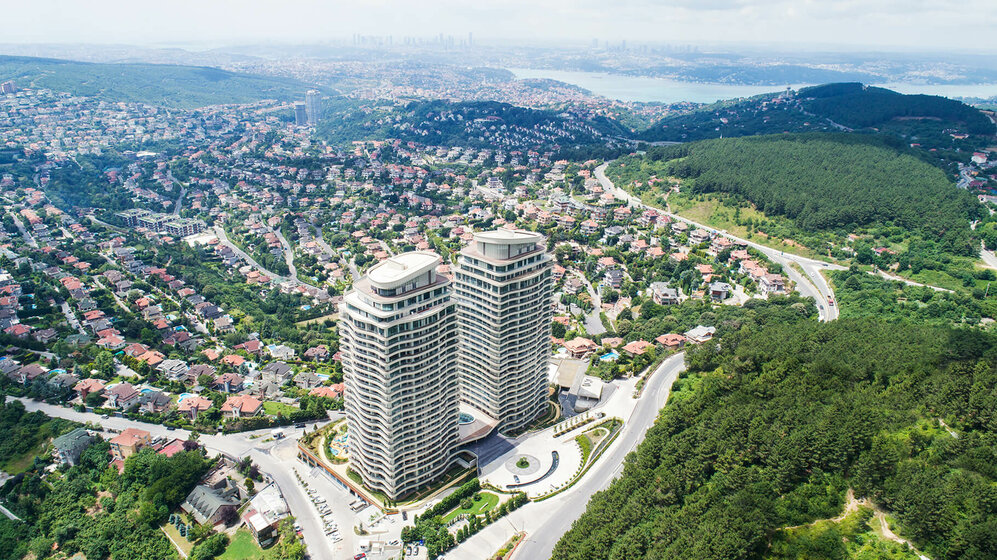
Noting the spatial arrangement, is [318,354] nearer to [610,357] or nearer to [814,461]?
[610,357]

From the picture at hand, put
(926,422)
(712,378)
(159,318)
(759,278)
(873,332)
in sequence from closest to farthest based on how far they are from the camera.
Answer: (926,422), (712,378), (873,332), (159,318), (759,278)

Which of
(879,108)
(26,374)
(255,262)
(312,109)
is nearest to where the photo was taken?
(26,374)

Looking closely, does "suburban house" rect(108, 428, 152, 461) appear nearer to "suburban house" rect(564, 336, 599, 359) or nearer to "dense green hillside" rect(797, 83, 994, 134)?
"suburban house" rect(564, 336, 599, 359)

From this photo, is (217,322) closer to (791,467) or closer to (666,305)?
(666,305)

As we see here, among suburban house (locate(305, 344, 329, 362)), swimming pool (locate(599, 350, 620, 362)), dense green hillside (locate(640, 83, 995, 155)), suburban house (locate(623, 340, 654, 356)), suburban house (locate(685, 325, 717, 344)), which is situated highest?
dense green hillside (locate(640, 83, 995, 155))

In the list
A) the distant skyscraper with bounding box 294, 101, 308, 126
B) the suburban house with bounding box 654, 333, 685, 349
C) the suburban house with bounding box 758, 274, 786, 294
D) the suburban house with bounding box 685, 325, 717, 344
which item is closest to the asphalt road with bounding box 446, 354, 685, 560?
the suburban house with bounding box 654, 333, 685, 349

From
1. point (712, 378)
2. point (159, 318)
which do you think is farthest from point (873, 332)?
point (159, 318)

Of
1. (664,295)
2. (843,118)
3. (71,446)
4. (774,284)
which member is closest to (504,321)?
(71,446)
